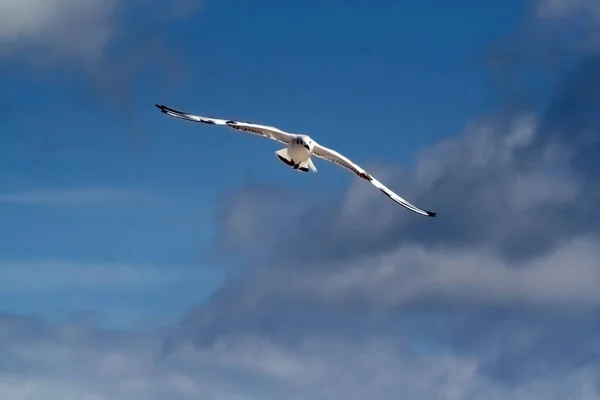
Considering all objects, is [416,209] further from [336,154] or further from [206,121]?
[206,121]

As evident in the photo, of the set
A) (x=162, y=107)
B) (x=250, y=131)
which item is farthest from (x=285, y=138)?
(x=162, y=107)

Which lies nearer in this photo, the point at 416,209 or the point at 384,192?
the point at 416,209

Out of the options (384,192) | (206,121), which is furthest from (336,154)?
(206,121)

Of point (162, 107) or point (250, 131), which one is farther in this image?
point (250, 131)

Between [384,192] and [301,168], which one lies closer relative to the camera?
[301,168]

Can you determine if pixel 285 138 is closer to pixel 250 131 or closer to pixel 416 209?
pixel 250 131

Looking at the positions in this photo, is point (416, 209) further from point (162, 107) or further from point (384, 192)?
point (162, 107)

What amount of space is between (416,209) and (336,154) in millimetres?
8410

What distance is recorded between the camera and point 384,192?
92.9m

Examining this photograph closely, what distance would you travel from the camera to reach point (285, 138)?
86.2 metres

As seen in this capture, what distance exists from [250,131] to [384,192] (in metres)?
12.2

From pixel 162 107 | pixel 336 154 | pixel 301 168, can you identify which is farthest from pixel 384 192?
pixel 162 107

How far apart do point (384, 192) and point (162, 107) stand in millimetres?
20116

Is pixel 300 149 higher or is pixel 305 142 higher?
pixel 305 142
